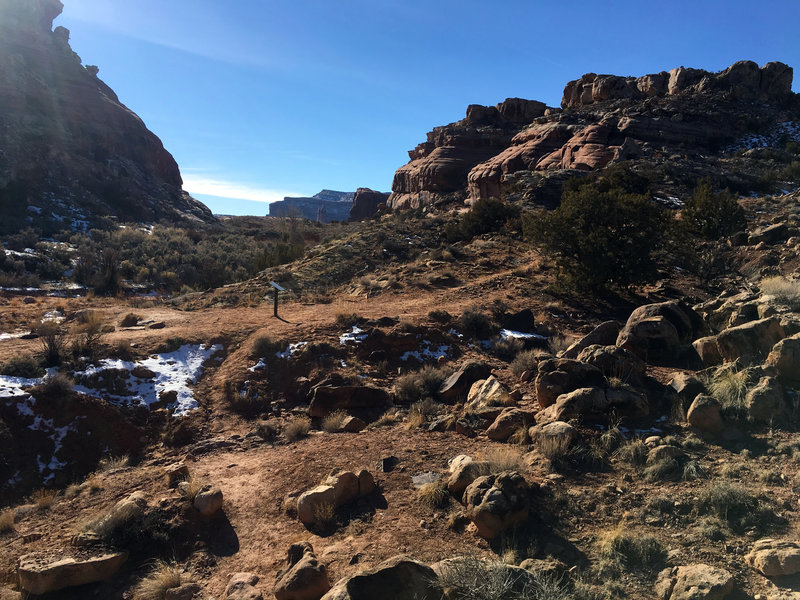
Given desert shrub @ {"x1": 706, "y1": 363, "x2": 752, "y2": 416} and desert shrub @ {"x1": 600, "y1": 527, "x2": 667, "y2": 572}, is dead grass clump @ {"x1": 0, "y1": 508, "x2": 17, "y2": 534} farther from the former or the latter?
desert shrub @ {"x1": 706, "y1": 363, "x2": 752, "y2": 416}

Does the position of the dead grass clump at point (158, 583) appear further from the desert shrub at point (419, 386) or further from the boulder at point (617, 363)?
the boulder at point (617, 363)

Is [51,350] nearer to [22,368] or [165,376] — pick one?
[22,368]

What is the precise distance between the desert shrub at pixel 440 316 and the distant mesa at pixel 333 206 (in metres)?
53.0

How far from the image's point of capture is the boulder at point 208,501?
6004 millimetres

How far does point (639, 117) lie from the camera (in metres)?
40.3

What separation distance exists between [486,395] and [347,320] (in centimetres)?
578

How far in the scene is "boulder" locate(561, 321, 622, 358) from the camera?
8.80 metres

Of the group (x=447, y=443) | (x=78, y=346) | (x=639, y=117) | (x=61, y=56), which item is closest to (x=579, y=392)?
(x=447, y=443)

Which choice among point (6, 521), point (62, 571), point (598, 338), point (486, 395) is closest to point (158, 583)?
point (62, 571)

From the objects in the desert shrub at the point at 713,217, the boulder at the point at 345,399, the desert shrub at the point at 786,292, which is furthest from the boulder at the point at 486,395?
the desert shrub at the point at 713,217

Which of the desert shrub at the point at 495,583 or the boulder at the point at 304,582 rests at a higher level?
the desert shrub at the point at 495,583

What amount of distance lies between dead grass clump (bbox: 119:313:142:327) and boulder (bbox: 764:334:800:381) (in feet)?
48.5

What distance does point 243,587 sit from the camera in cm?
463

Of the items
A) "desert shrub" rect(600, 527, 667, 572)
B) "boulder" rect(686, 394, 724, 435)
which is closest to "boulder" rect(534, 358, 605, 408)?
"boulder" rect(686, 394, 724, 435)
